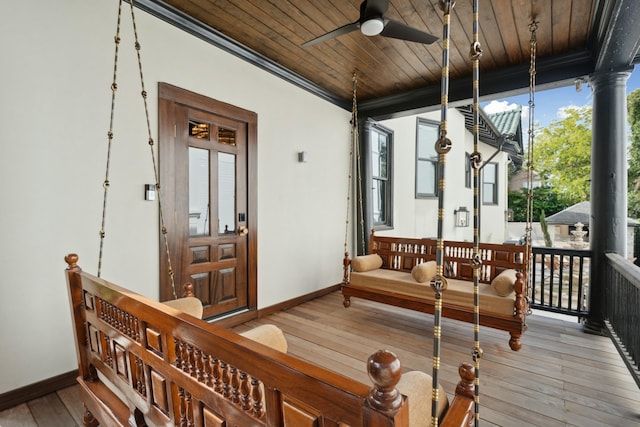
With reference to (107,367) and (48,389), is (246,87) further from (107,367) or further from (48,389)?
(48,389)

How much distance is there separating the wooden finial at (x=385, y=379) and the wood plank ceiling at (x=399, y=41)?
9.17 ft

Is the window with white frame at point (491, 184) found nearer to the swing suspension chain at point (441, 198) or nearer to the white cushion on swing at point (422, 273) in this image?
the white cushion on swing at point (422, 273)

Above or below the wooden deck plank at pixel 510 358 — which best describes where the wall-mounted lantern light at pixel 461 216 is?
above

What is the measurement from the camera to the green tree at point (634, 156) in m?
6.36

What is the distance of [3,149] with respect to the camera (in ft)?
6.15

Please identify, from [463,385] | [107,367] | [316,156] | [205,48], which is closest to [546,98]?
[316,156]

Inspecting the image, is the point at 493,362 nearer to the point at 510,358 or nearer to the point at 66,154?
the point at 510,358

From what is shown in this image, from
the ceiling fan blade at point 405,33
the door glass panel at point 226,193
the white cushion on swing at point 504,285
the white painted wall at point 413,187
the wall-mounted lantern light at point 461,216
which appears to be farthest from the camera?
the wall-mounted lantern light at point 461,216

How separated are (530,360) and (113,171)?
11.9 ft

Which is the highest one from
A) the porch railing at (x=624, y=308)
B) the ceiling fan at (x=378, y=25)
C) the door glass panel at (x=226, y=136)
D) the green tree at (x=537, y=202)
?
the ceiling fan at (x=378, y=25)

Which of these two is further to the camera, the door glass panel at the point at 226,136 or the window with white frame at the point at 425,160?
the window with white frame at the point at 425,160

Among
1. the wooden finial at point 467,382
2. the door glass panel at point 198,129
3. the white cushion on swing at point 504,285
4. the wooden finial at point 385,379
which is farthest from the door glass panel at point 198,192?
the white cushion on swing at point 504,285

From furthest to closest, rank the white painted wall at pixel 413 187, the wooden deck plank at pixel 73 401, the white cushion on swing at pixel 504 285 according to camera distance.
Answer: the white painted wall at pixel 413 187, the white cushion on swing at pixel 504 285, the wooden deck plank at pixel 73 401

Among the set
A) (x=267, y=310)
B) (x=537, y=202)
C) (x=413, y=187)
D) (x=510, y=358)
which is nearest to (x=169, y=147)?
(x=267, y=310)
